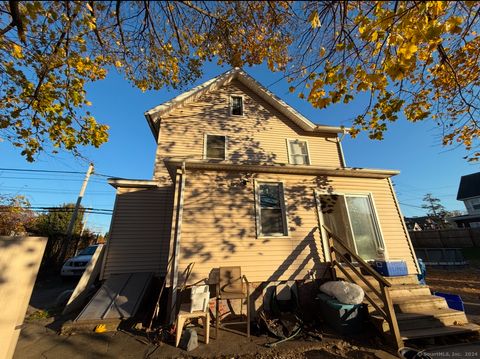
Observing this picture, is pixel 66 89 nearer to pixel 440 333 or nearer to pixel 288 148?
pixel 288 148

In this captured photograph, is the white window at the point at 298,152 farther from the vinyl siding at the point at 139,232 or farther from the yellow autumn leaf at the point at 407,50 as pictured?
the yellow autumn leaf at the point at 407,50

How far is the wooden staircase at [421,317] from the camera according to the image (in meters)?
4.42

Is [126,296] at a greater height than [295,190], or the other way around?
[295,190]

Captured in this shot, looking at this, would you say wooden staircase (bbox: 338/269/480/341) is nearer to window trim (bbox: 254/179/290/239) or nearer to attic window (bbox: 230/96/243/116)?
window trim (bbox: 254/179/290/239)

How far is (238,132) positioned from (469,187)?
42700 millimetres

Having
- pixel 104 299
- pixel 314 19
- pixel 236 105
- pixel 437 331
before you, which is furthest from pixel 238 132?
pixel 437 331

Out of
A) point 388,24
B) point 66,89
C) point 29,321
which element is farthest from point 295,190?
point 29,321

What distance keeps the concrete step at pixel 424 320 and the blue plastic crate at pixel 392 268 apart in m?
1.30

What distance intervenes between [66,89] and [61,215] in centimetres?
2082

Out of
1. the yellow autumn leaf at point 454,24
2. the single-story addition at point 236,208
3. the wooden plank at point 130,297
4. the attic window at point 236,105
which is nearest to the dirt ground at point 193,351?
the wooden plank at point 130,297

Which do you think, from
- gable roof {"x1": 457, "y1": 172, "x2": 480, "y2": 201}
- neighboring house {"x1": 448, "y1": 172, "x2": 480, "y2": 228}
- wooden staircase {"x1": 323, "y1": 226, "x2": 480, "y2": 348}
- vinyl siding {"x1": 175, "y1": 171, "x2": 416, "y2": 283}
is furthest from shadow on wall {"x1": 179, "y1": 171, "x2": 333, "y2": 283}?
gable roof {"x1": 457, "y1": 172, "x2": 480, "y2": 201}

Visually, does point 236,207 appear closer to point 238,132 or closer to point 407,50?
point 238,132

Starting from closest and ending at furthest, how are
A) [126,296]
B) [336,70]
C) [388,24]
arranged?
[388,24]
[336,70]
[126,296]

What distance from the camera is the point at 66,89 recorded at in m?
4.56
